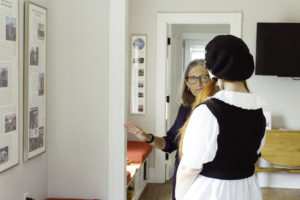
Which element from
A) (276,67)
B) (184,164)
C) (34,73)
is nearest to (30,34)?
A: (34,73)

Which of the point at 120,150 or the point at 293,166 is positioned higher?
the point at 120,150

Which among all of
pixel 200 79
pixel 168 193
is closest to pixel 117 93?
pixel 200 79

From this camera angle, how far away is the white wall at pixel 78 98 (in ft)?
6.68

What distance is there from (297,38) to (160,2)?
1.78 meters

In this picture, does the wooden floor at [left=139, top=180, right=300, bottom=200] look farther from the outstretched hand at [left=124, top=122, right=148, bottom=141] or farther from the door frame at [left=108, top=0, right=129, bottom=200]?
the outstretched hand at [left=124, top=122, right=148, bottom=141]

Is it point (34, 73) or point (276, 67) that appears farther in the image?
point (276, 67)

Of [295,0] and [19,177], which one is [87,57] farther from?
[295,0]

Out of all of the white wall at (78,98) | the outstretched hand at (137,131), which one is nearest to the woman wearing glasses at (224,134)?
the outstretched hand at (137,131)

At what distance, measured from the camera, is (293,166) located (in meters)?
4.02

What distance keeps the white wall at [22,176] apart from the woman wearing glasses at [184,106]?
0.61m

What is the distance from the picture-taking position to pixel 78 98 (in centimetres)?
207

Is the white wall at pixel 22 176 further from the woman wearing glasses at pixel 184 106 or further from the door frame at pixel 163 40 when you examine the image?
the door frame at pixel 163 40

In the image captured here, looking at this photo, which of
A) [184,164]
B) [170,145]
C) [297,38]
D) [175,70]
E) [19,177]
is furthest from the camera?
[175,70]

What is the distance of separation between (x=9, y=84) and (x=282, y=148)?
11.1 ft
